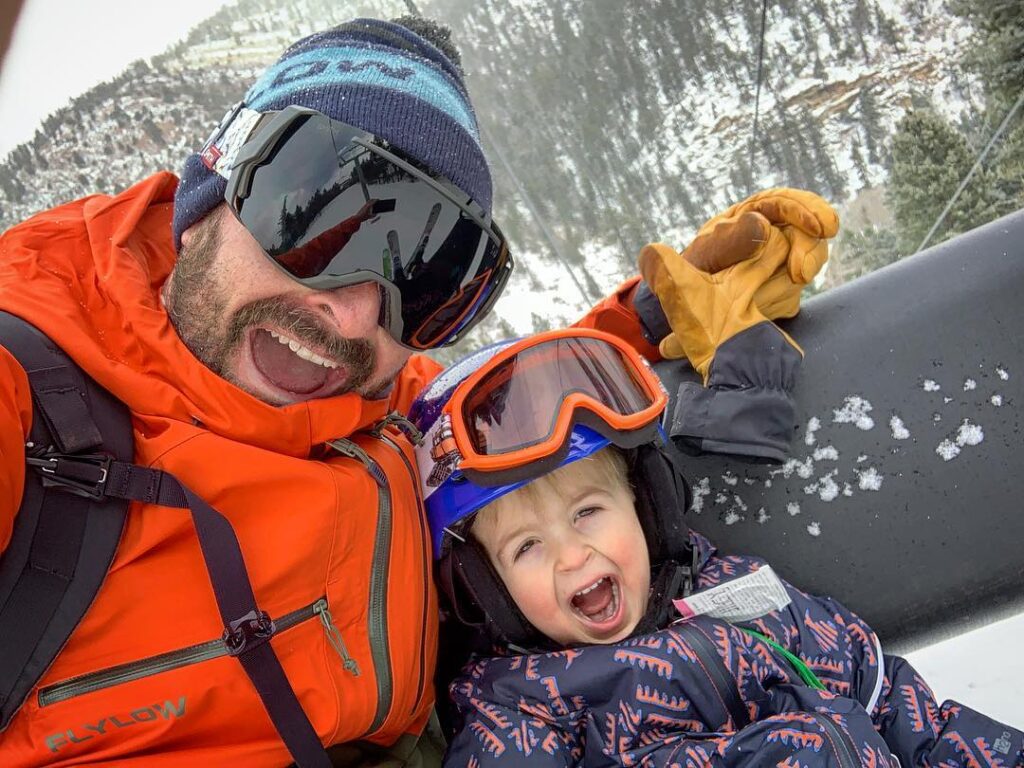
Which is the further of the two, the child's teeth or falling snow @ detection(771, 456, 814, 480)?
falling snow @ detection(771, 456, 814, 480)

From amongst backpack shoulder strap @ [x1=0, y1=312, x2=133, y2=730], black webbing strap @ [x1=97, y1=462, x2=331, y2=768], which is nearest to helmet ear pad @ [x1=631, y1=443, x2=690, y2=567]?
black webbing strap @ [x1=97, y1=462, x2=331, y2=768]

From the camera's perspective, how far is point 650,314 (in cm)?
169

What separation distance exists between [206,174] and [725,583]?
3.92ft

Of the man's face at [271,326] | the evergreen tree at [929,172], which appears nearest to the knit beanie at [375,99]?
the man's face at [271,326]

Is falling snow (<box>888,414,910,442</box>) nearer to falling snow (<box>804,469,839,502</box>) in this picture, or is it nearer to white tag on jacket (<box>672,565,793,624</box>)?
falling snow (<box>804,469,839,502</box>)

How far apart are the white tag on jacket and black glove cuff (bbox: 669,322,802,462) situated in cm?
27

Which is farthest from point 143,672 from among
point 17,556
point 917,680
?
point 917,680

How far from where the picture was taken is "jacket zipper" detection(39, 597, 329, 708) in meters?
0.81

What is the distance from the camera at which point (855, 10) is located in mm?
14719

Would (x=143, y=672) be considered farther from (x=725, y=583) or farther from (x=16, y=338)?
(x=725, y=583)

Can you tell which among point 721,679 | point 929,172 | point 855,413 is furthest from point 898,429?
point 929,172

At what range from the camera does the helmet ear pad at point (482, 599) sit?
1305 millimetres

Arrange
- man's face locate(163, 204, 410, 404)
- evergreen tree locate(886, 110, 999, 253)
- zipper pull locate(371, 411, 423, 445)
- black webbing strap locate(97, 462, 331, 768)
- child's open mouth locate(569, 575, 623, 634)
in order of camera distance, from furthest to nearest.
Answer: evergreen tree locate(886, 110, 999, 253) < zipper pull locate(371, 411, 423, 445) < child's open mouth locate(569, 575, 623, 634) < man's face locate(163, 204, 410, 404) < black webbing strap locate(97, 462, 331, 768)

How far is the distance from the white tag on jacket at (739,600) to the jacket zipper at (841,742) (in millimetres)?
239
